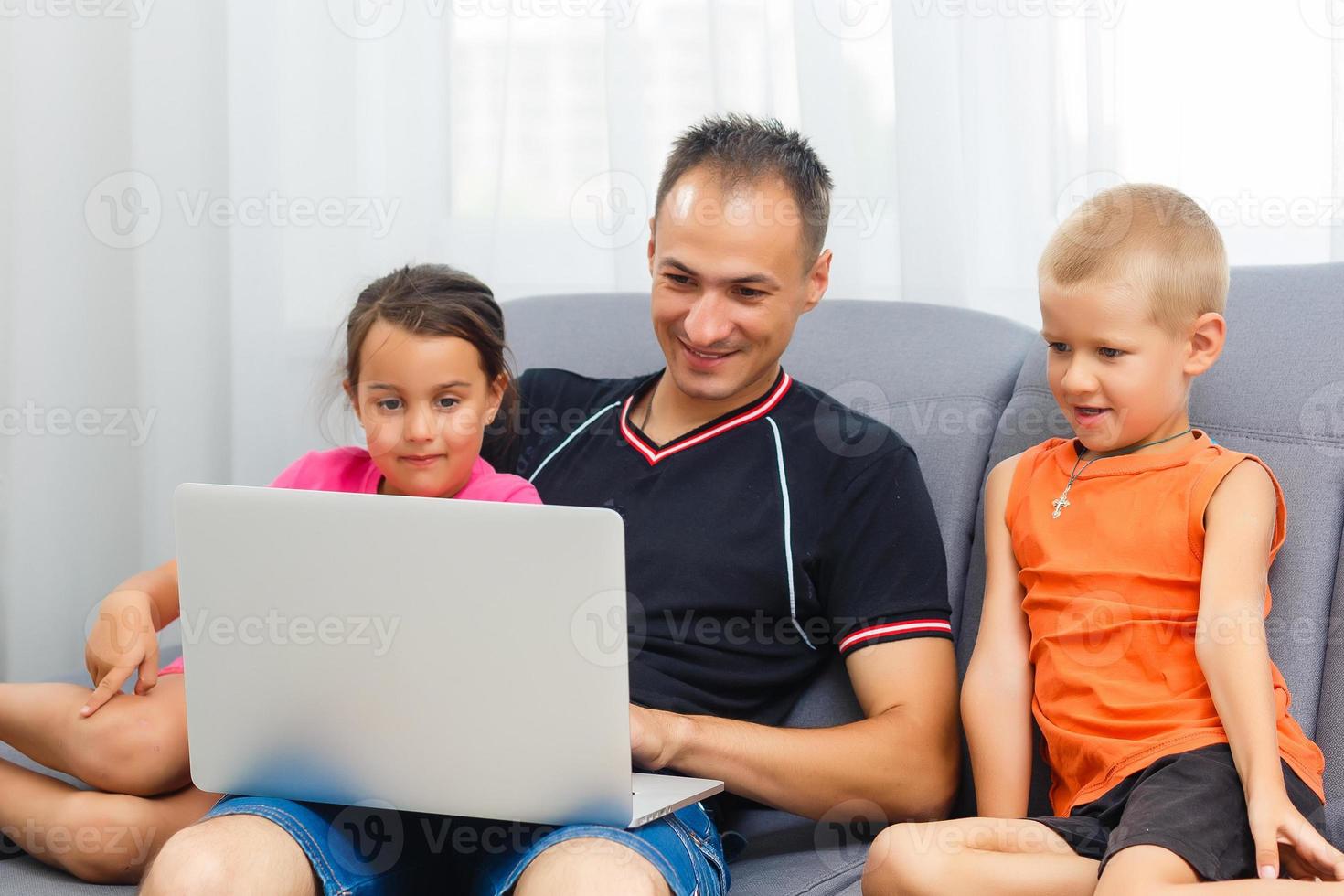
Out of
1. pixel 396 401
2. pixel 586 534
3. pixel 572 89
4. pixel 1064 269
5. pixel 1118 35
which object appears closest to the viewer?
pixel 586 534

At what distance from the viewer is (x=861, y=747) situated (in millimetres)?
1272

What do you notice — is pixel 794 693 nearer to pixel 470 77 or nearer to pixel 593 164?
pixel 593 164

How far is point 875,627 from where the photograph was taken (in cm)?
135

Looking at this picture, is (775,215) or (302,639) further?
(775,215)

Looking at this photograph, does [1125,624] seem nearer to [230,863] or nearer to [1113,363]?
[1113,363]

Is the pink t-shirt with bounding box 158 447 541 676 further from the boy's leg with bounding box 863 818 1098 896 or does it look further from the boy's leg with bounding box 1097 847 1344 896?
the boy's leg with bounding box 1097 847 1344 896

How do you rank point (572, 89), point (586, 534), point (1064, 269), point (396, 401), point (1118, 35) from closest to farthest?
point (586, 534)
point (1064, 269)
point (396, 401)
point (1118, 35)
point (572, 89)

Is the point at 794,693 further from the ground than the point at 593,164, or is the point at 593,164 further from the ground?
the point at 593,164

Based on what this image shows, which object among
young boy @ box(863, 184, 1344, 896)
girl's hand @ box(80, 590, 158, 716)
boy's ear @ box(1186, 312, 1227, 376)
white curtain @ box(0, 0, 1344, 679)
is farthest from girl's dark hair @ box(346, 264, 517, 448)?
boy's ear @ box(1186, 312, 1227, 376)

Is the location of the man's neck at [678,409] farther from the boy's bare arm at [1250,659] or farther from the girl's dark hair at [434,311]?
the boy's bare arm at [1250,659]

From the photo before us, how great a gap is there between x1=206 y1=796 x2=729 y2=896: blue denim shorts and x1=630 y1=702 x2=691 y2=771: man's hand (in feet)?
0.17

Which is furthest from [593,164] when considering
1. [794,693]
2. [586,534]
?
[586,534]

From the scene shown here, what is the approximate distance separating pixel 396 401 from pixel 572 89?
900 mm

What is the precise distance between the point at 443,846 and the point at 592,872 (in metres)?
0.24
